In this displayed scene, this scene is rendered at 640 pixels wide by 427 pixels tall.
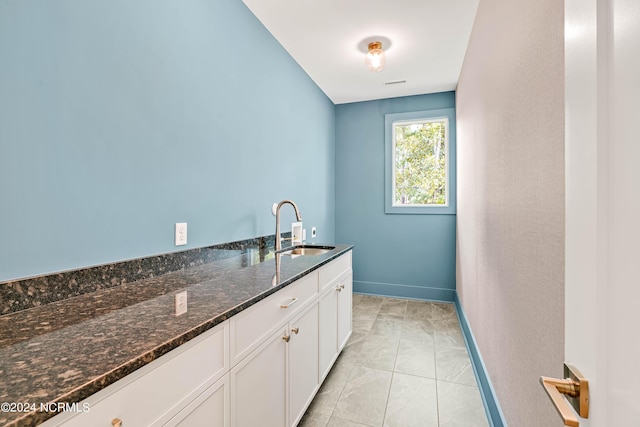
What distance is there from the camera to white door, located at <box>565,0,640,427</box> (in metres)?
0.35

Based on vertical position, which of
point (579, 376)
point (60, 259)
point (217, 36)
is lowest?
point (579, 376)

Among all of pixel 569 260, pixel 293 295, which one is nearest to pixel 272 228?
pixel 293 295

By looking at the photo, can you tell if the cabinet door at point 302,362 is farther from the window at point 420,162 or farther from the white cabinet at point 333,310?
the window at point 420,162

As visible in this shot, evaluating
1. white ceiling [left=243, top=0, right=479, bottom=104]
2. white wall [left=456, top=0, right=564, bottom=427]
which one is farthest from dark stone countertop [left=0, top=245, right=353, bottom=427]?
white ceiling [left=243, top=0, right=479, bottom=104]

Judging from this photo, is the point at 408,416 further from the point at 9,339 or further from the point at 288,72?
the point at 288,72

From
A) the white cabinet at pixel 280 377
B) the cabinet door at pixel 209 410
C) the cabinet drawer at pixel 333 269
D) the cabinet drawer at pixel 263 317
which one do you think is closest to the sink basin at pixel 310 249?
the cabinet drawer at pixel 333 269

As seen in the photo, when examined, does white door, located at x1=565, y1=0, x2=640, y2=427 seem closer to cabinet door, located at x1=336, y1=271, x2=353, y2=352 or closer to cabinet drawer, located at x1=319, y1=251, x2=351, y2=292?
cabinet drawer, located at x1=319, y1=251, x2=351, y2=292

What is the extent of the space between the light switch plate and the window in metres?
2.78

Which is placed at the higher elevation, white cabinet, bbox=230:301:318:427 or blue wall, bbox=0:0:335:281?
blue wall, bbox=0:0:335:281

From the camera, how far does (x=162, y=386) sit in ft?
2.35

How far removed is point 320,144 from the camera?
3.53 meters

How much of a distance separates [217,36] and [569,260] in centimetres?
200

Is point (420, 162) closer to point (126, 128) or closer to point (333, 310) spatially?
point (333, 310)

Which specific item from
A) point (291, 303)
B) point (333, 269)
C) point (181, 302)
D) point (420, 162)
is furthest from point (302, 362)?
point (420, 162)
